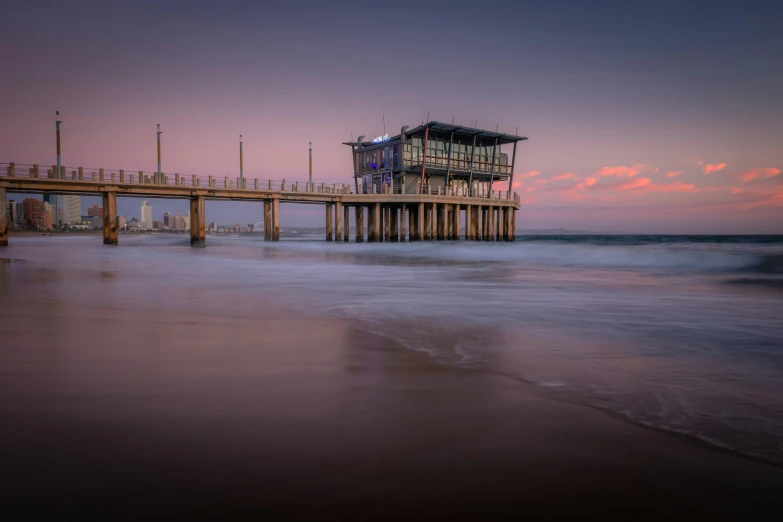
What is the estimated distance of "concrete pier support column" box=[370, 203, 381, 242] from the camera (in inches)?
1610

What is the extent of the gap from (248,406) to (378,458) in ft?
4.34

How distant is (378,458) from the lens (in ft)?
9.41

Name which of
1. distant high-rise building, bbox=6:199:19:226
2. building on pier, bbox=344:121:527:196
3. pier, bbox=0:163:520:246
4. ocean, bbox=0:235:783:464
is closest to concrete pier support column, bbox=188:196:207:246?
pier, bbox=0:163:520:246

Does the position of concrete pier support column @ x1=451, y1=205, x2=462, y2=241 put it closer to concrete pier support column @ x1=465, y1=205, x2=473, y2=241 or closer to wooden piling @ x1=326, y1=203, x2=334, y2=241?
concrete pier support column @ x1=465, y1=205, x2=473, y2=241

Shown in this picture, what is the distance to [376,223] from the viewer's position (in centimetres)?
4153

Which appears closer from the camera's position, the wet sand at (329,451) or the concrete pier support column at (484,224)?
the wet sand at (329,451)

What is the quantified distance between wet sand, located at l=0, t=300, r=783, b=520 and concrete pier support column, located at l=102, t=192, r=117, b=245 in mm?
32055

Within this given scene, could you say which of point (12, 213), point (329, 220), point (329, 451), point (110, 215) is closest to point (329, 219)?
point (329, 220)

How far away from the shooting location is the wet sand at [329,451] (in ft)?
7.73

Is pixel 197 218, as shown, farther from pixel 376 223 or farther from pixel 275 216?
pixel 376 223

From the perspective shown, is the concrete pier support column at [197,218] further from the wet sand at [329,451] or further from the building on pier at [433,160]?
the wet sand at [329,451]

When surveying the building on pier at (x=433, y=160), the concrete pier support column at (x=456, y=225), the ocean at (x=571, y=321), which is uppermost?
the building on pier at (x=433, y=160)

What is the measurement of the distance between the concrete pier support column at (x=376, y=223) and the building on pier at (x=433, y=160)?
5.59ft

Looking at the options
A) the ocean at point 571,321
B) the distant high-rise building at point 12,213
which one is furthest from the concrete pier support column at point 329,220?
the distant high-rise building at point 12,213
